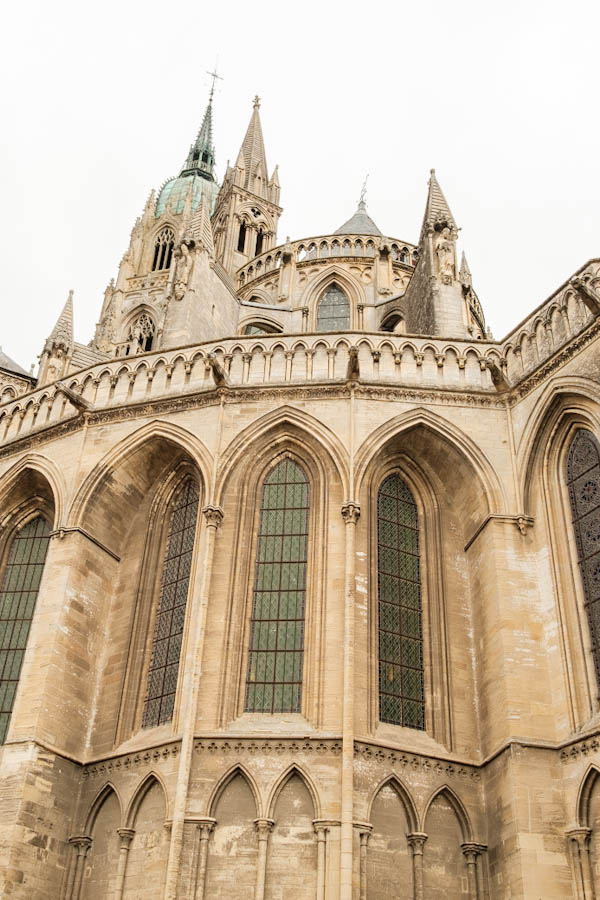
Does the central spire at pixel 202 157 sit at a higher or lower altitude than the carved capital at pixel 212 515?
higher

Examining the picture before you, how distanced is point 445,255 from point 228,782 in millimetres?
11677

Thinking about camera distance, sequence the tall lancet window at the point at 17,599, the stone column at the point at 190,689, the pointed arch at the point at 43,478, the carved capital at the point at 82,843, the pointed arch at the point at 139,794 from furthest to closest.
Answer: the pointed arch at the point at 43,478, the tall lancet window at the point at 17,599, the carved capital at the point at 82,843, the pointed arch at the point at 139,794, the stone column at the point at 190,689

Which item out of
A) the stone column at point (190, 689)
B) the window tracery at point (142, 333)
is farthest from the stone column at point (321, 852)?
the window tracery at point (142, 333)

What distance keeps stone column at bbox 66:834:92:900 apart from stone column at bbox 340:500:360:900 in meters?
3.73

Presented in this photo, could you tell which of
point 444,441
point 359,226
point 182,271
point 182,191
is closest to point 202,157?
point 182,191

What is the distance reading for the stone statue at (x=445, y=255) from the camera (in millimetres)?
18469

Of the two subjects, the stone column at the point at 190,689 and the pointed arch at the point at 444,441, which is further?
the pointed arch at the point at 444,441

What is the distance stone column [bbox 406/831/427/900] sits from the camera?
11.0 m

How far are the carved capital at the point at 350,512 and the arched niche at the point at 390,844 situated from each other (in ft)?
12.2

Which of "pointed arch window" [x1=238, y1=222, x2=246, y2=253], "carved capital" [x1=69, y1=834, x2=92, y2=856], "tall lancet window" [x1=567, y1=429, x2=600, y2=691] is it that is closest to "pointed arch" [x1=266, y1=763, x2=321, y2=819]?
"carved capital" [x1=69, y1=834, x2=92, y2=856]

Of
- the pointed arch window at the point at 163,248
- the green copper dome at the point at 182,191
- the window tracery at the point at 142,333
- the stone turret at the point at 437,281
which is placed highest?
the green copper dome at the point at 182,191

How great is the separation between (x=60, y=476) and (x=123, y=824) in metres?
5.79

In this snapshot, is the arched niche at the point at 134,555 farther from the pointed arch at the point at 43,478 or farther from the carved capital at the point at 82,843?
the carved capital at the point at 82,843

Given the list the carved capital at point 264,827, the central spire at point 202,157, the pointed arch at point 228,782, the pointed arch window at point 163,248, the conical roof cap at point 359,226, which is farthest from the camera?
the central spire at point 202,157
